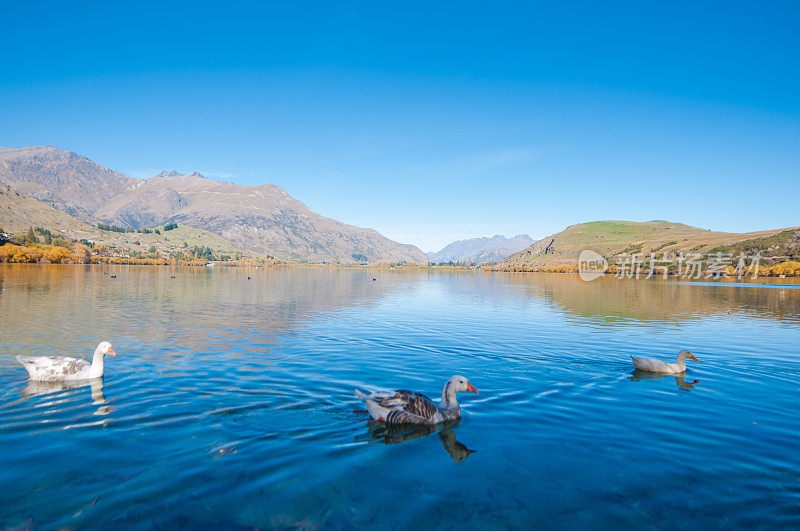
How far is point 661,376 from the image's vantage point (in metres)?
18.7

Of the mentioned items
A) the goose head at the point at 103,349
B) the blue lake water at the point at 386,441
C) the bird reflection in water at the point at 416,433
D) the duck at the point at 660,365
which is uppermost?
the goose head at the point at 103,349

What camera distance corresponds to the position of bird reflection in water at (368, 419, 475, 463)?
10672 millimetres

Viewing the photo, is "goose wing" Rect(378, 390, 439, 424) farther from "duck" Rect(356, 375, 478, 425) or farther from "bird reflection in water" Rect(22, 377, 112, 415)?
"bird reflection in water" Rect(22, 377, 112, 415)

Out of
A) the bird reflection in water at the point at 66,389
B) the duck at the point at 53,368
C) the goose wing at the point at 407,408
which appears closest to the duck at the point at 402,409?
the goose wing at the point at 407,408

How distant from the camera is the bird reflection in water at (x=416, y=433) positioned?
1067 cm

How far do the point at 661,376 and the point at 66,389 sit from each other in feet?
77.7

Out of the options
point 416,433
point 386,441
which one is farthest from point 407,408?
point 386,441

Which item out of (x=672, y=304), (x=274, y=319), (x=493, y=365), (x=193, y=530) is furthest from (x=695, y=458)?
(x=672, y=304)

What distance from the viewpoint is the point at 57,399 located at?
522 inches

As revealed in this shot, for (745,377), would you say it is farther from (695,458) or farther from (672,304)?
(672,304)

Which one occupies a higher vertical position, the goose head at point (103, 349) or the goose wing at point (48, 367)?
the goose head at point (103, 349)

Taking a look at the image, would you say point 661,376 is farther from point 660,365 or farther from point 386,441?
point 386,441

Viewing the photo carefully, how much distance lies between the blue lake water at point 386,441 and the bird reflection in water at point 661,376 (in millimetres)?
285

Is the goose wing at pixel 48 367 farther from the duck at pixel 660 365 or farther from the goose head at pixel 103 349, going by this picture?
the duck at pixel 660 365
